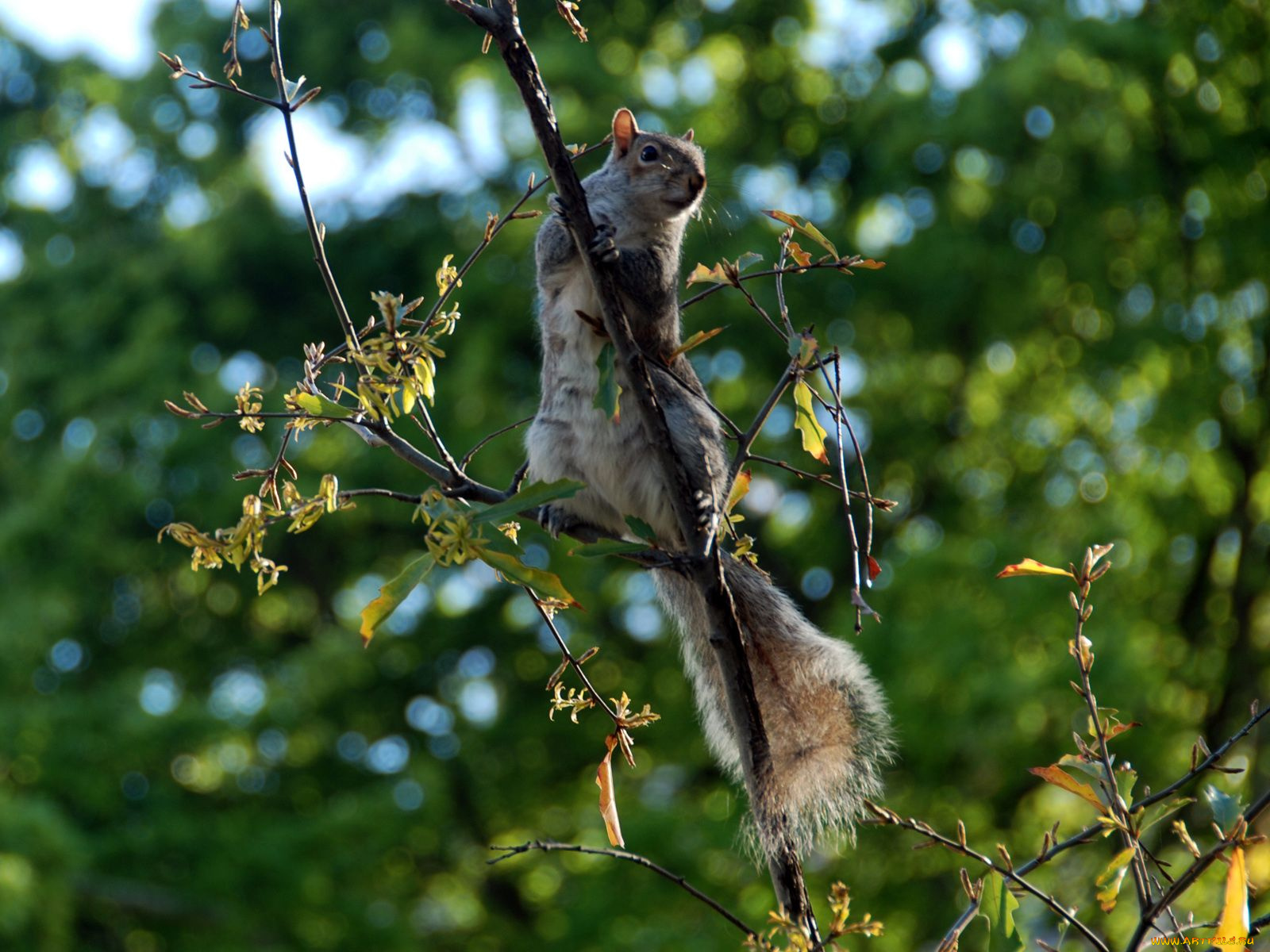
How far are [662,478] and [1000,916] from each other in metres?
0.76

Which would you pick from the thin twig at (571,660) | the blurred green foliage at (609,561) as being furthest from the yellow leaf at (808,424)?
the blurred green foliage at (609,561)

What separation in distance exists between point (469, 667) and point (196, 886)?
1.84 metres

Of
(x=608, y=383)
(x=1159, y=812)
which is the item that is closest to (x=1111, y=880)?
(x=1159, y=812)

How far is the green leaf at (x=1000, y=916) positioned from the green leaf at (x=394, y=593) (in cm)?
66

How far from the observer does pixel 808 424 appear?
A: 162 cm

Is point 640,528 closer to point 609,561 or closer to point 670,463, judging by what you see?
point 670,463

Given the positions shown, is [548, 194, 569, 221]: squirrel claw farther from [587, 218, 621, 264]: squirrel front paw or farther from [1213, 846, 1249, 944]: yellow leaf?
[1213, 846, 1249, 944]: yellow leaf

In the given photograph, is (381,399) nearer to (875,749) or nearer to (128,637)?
(875,749)

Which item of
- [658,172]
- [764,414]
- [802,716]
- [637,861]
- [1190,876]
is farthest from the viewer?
[658,172]

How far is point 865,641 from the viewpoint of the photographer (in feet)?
18.0

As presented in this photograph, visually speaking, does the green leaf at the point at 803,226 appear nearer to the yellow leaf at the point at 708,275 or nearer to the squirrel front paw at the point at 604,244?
the yellow leaf at the point at 708,275

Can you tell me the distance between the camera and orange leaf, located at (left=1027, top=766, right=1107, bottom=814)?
4.31ft

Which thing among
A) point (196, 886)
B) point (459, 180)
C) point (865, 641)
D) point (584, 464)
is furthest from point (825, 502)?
point (584, 464)

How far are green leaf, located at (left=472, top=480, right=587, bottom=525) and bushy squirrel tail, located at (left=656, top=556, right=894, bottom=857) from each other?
0.34 metres
